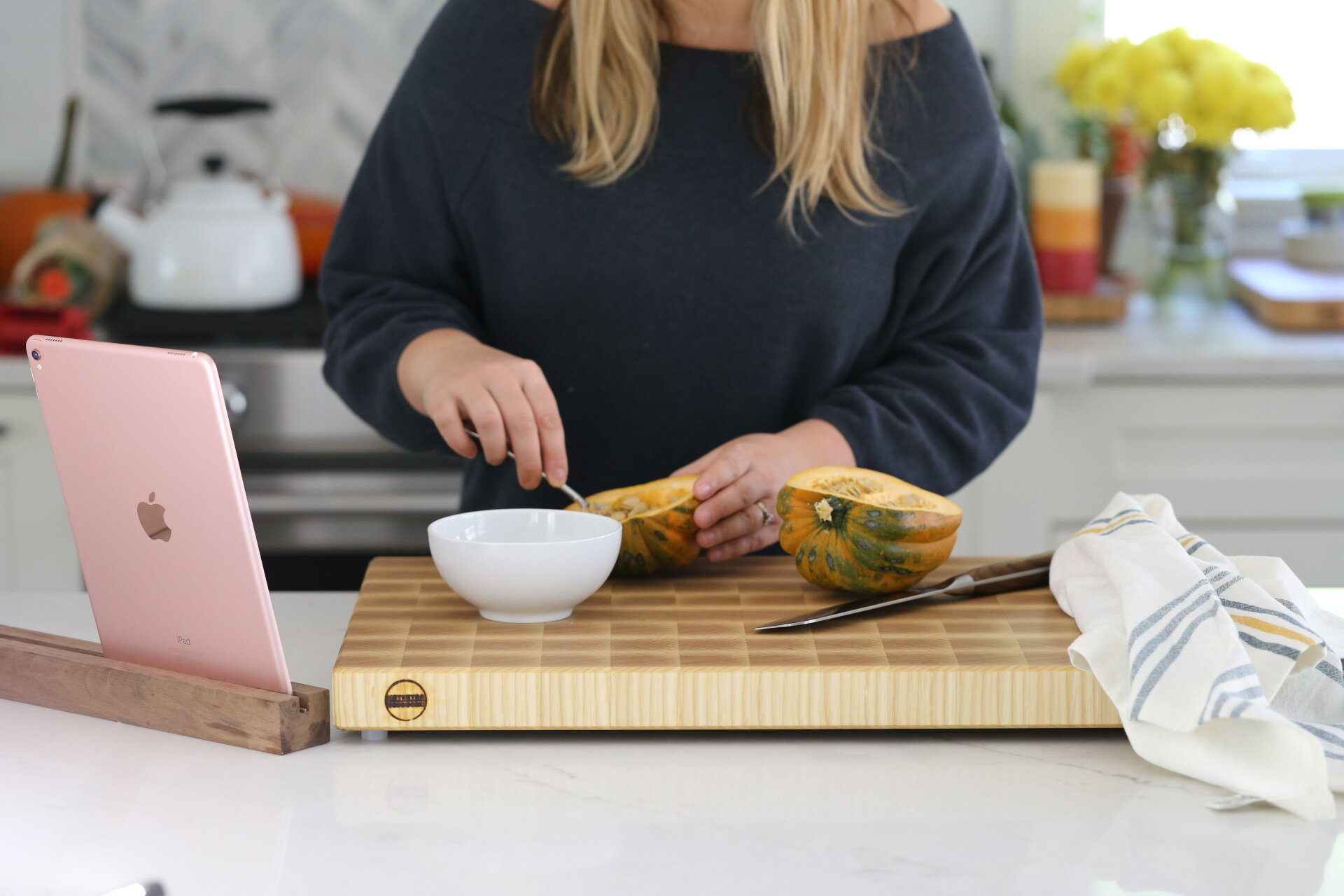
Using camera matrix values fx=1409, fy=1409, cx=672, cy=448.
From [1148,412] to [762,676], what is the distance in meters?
1.35

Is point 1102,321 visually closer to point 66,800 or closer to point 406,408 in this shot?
point 406,408

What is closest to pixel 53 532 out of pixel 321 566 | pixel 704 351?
pixel 321 566

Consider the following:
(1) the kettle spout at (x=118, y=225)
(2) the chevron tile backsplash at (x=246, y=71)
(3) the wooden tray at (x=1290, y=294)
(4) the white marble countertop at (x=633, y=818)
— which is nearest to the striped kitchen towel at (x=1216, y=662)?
(4) the white marble countertop at (x=633, y=818)

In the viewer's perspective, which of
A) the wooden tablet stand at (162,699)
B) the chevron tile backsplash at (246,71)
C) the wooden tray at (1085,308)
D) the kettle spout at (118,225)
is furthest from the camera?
the chevron tile backsplash at (246,71)

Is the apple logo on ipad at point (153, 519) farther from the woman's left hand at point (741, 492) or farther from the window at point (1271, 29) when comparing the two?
the window at point (1271, 29)

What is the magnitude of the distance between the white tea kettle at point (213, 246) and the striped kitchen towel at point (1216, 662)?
1.37m

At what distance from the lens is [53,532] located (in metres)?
1.93

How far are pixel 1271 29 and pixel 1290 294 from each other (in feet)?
2.27

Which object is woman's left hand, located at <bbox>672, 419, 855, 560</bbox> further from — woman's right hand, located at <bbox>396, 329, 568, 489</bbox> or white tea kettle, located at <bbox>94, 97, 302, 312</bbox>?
white tea kettle, located at <bbox>94, 97, 302, 312</bbox>

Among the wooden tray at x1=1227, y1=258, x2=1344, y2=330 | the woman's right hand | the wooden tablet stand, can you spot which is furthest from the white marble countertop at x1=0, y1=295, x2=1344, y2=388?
the wooden tablet stand

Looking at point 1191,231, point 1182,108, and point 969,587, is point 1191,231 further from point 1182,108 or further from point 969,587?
point 969,587

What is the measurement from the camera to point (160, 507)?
2.54 ft

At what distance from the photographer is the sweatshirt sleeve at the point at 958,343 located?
120 cm

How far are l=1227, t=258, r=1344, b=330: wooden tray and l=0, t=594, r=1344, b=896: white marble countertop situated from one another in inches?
57.3
